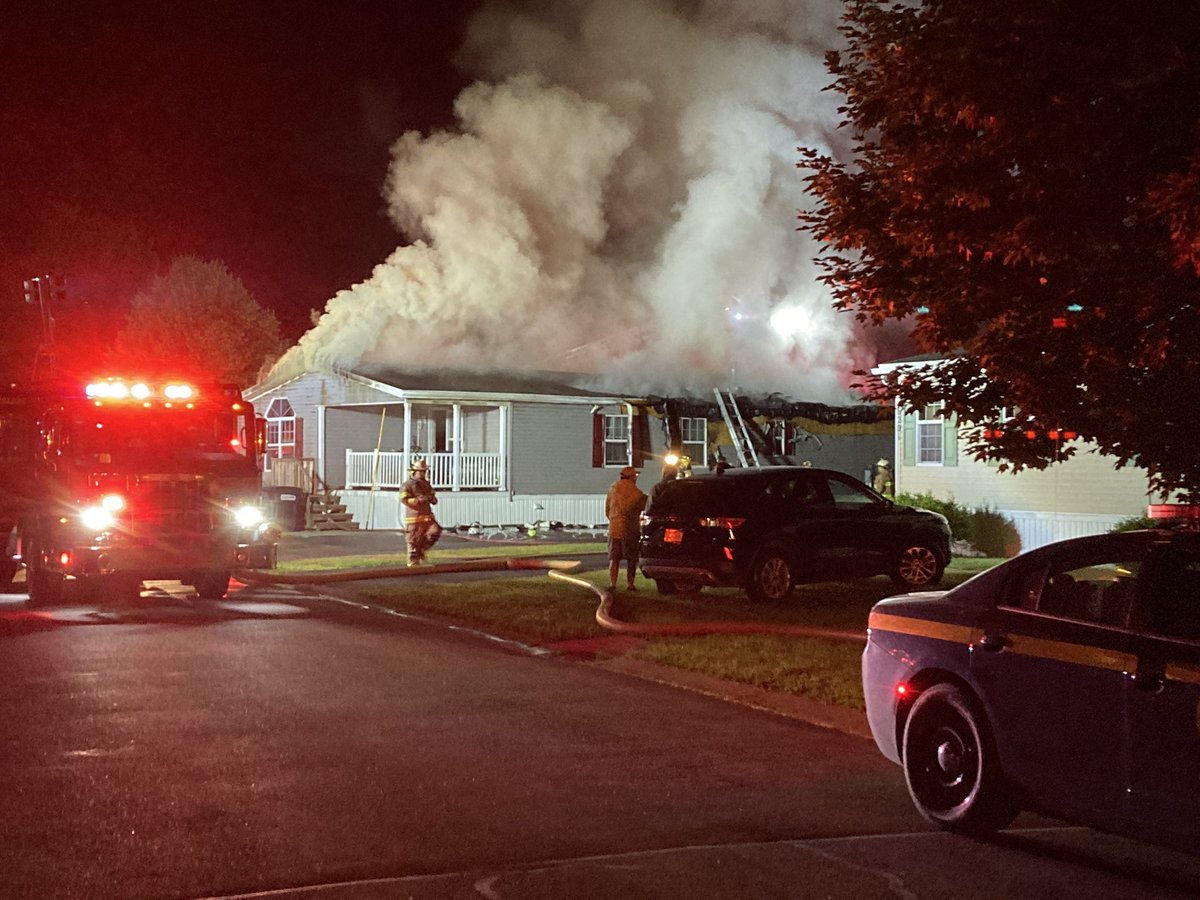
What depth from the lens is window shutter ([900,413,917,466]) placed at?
94.0 feet

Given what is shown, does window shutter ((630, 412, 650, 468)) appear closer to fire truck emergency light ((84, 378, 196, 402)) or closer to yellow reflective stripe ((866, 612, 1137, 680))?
fire truck emergency light ((84, 378, 196, 402))

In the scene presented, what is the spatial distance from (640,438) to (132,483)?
21.5m

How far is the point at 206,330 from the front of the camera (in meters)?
62.4

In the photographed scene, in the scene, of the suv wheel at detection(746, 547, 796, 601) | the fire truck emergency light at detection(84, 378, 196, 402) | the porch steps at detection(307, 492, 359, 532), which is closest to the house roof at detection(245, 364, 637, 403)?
the porch steps at detection(307, 492, 359, 532)

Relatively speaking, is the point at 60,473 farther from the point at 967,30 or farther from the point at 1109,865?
the point at 1109,865

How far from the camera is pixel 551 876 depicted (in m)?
6.04

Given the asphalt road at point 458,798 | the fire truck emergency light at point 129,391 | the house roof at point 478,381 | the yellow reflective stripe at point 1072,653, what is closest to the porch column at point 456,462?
the house roof at point 478,381

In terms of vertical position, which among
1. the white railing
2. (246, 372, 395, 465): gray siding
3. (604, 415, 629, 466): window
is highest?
(246, 372, 395, 465): gray siding

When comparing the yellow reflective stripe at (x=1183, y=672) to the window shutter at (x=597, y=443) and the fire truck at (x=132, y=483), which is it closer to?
the fire truck at (x=132, y=483)

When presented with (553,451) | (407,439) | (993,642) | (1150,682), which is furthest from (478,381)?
(1150,682)


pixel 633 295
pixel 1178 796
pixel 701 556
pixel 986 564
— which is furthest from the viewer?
pixel 633 295

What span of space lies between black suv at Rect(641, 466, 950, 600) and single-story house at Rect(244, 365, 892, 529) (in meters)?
16.8

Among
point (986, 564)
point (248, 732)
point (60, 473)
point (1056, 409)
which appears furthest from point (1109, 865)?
point (986, 564)

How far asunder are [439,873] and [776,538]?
11876 mm
